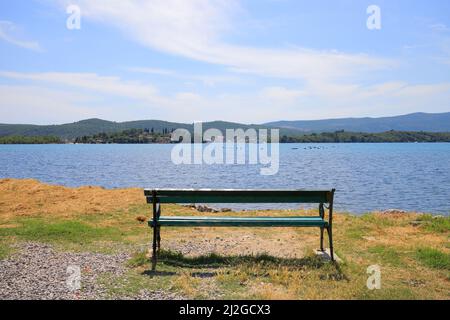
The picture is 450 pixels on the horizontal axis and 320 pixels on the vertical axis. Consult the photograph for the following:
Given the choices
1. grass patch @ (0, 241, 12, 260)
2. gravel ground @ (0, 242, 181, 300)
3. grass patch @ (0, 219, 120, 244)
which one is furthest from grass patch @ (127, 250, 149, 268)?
grass patch @ (0, 241, 12, 260)

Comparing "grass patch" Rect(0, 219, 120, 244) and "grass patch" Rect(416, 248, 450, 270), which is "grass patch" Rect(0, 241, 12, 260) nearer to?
"grass patch" Rect(0, 219, 120, 244)

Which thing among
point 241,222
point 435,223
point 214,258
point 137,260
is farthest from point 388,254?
point 137,260

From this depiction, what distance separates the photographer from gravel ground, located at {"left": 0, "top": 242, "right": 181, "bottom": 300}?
20.1ft

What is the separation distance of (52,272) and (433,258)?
758 cm

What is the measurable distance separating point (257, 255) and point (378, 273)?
2.42 metres

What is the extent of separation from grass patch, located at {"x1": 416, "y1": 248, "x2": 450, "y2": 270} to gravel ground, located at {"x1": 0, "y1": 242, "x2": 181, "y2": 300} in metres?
5.37

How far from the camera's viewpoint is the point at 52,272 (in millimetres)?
7230

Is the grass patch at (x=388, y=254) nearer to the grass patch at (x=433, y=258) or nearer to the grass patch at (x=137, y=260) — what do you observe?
the grass patch at (x=433, y=258)

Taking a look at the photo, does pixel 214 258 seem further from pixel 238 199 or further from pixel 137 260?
pixel 137 260

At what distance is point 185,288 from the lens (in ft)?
21.1

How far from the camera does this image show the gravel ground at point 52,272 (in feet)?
20.1

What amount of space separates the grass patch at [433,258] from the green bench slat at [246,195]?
2437 mm

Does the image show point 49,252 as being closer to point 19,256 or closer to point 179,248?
point 19,256
